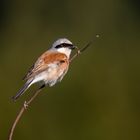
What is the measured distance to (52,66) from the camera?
729 cm

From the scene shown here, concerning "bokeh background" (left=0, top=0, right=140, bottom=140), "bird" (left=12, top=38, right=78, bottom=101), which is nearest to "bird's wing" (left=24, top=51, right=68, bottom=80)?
"bird" (left=12, top=38, right=78, bottom=101)

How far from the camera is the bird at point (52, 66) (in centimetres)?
710

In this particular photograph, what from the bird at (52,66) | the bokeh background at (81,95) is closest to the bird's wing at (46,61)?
the bird at (52,66)

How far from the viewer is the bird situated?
7098 millimetres

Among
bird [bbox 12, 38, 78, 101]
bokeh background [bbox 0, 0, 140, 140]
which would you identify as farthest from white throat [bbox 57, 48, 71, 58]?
bokeh background [bbox 0, 0, 140, 140]

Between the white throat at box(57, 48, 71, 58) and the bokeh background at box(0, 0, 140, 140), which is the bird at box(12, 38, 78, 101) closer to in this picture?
the white throat at box(57, 48, 71, 58)

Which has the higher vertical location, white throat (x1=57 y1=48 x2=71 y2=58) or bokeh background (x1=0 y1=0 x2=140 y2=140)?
white throat (x1=57 y1=48 x2=71 y2=58)

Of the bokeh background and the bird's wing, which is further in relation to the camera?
the bokeh background

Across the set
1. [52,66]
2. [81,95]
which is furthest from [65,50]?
[81,95]

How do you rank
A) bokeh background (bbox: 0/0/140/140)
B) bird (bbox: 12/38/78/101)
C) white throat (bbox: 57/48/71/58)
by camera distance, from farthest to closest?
bokeh background (bbox: 0/0/140/140)
white throat (bbox: 57/48/71/58)
bird (bbox: 12/38/78/101)

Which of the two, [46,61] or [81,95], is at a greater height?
[46,61]

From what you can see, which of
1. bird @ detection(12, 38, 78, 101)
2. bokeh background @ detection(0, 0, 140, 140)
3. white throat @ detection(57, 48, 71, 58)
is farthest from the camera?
bokeh background @ detection(0, 0, 140, 140)

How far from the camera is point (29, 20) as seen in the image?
64.2 ft

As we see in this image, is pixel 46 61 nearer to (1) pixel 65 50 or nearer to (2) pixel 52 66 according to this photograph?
(2) pixel 52 66
